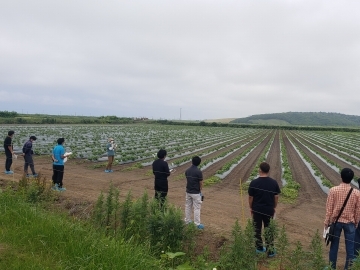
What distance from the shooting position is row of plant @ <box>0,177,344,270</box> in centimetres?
402

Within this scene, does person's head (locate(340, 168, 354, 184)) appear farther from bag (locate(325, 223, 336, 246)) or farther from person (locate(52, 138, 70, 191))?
person (locate(52, 138, 70, 191))

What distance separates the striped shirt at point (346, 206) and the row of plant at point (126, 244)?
0.51m

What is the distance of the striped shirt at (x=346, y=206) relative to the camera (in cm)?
490

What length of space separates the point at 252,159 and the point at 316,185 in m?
7.24

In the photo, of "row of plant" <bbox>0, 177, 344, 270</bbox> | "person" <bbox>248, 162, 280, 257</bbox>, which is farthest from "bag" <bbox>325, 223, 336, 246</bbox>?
"person" <bbox>248, 162, 280, 257</bbox>

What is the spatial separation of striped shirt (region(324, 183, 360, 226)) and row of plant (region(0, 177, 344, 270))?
1.67 feet

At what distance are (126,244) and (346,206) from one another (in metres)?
3.52

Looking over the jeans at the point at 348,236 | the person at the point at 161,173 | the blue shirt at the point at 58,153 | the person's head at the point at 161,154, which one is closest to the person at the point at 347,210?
the jeans at the point at 348,236

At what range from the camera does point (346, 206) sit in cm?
491

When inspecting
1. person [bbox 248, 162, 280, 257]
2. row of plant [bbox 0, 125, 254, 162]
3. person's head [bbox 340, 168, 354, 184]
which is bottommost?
row of plant [bbox 0, 125, 254, 162]

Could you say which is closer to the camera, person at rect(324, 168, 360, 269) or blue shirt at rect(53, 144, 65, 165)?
person at rect(324, 168, 360, 269)

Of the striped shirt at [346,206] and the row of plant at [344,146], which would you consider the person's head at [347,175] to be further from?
the row of plant at [344,146]

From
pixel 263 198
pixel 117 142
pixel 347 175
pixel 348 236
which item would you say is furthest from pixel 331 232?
pixel 117 142

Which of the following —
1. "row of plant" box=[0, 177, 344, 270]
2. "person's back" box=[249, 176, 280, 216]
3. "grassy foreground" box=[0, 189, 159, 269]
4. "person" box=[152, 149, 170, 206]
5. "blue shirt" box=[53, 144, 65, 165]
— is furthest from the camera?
"blue shirt" box=[53, 144, 65, 165]
